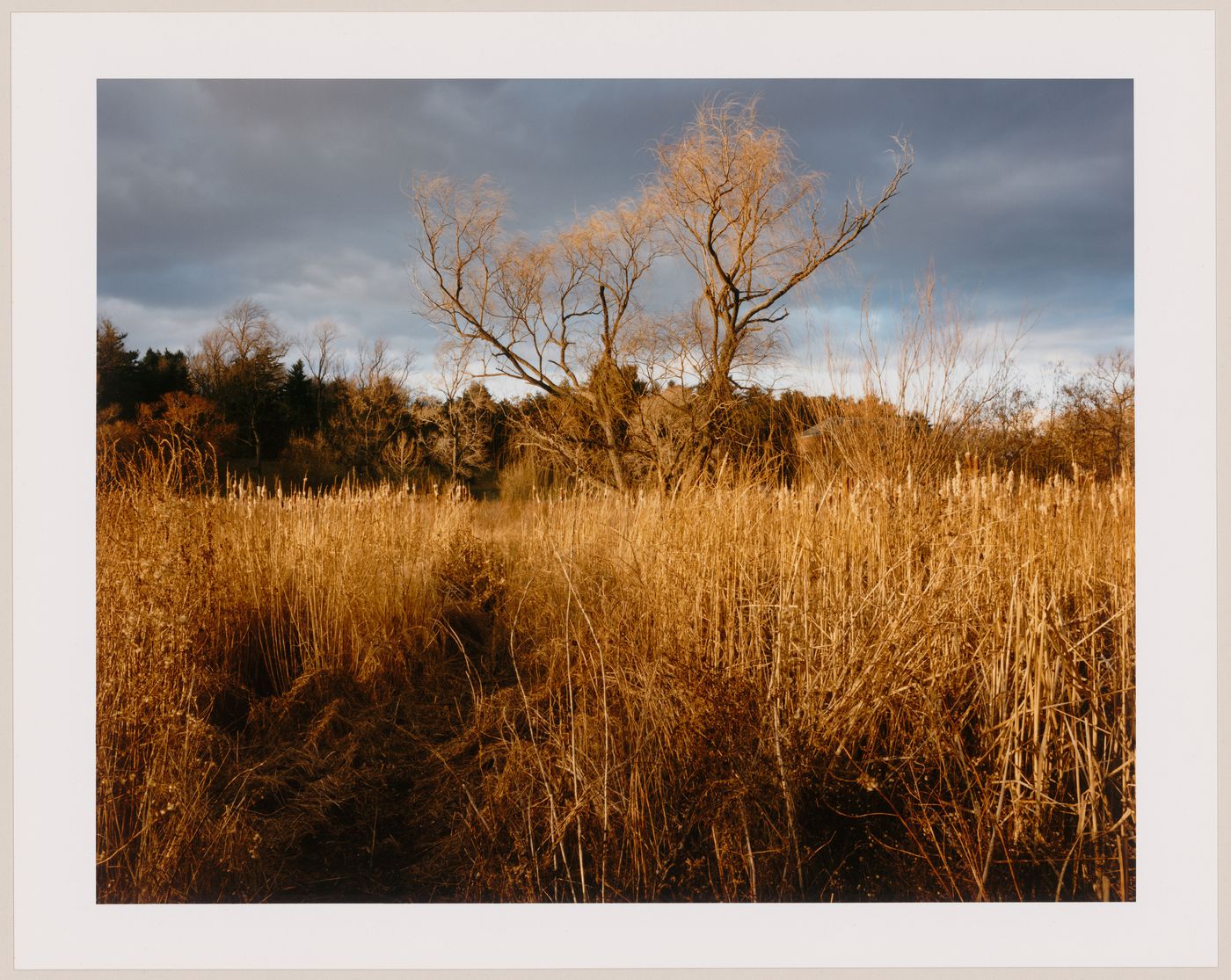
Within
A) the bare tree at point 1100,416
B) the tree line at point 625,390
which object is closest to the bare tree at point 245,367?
the tree line at point 625,390

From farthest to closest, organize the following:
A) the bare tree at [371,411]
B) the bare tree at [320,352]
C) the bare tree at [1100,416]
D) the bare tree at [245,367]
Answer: the bare tree at [371,411] < the bare tree at [320,352] < the bare tree at [245,367] < the bare tree at [1100,416]

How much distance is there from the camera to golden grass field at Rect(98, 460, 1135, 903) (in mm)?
1267

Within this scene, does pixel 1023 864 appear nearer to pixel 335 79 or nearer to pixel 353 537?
pixel 335 79

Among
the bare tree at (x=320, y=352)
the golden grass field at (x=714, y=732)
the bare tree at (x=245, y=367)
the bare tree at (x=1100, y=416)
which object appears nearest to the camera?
the golden grass field at (x=714, y=732)

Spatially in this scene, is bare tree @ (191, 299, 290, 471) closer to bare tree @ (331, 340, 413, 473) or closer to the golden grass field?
bare tree @ (331, 340, 413, 473)

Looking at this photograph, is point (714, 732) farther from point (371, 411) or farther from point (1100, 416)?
point (371, 411)

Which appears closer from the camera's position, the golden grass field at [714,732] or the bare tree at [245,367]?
the golden grass field at [714,732]

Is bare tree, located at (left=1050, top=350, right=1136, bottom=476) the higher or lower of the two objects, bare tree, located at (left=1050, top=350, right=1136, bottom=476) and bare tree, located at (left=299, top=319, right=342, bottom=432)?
the lower

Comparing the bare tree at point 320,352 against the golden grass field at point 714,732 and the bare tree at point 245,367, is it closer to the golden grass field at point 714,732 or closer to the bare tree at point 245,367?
the bare tree at point 245,367

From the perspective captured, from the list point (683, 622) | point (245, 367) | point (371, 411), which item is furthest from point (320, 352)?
point (683, 622)

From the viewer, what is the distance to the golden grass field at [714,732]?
1267 millimetres

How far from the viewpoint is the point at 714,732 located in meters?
1.43

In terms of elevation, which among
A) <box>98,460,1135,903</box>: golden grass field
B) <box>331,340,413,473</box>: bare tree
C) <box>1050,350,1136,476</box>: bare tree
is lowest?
<box>98,460,1135,903</box>: golden grass field

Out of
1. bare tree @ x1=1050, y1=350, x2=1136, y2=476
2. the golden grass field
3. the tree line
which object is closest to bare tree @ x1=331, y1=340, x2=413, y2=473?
A: the tree line
